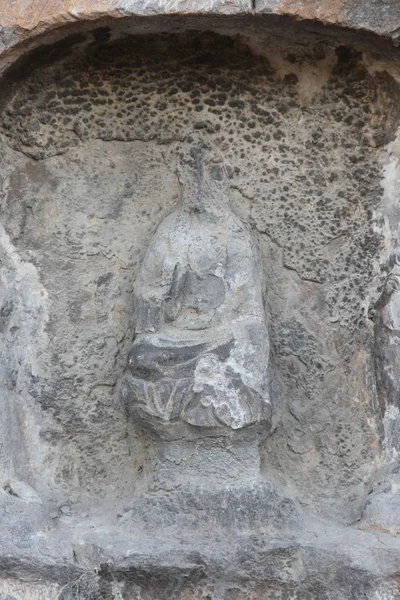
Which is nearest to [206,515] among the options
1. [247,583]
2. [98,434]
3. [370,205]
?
[247,583]

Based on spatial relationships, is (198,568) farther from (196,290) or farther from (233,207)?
(233,207)

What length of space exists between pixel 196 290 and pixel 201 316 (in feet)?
0.26

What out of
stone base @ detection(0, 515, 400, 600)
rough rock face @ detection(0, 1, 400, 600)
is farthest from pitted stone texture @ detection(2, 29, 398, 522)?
stone base @ detection(0, 515, 400, 600)

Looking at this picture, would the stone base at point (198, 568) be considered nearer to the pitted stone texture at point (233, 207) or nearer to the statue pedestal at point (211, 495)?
the statue pedestal at point (211, 495)

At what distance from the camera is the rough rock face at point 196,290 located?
315cm

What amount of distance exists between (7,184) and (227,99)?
73 centimetres

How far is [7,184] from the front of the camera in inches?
131

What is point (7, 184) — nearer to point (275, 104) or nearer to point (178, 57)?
point (178, 57)

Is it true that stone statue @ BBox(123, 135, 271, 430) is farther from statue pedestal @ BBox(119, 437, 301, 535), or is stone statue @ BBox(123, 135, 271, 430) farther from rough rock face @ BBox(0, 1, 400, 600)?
statue pedestal @ BBox(119, 437, 301, 535)

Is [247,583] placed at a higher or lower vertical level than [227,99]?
lower

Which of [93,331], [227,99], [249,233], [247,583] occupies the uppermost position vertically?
[227,99]

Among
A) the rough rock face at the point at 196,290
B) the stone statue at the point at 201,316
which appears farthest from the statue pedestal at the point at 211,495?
the stone statue at the point at 201,316

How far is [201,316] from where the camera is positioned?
10.6ft

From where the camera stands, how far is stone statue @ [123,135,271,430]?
10.3 ft
